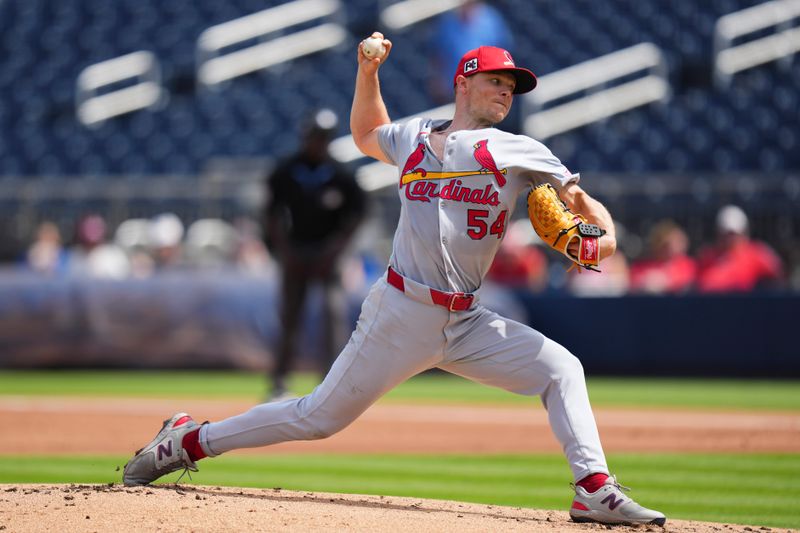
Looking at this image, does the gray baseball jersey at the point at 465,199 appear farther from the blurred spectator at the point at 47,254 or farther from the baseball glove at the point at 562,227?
the blurred spectator at the point at 47,254

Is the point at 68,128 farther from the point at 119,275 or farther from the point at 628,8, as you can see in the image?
the point at 628,8

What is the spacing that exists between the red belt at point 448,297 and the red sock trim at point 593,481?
0.76 meters

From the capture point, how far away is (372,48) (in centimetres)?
454

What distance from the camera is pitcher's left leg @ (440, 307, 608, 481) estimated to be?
14.0 feet

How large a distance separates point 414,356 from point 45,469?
2.71 metres

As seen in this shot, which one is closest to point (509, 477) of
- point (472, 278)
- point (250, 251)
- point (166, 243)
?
point (472, 278)

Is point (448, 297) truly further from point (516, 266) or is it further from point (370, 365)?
point (516, 266)

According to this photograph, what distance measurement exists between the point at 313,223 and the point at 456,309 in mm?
5199

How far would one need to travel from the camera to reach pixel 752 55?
53.1 ft

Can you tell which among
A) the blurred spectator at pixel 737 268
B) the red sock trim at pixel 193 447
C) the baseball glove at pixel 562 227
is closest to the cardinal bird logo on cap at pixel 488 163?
the baseball glove at pixel 562 227

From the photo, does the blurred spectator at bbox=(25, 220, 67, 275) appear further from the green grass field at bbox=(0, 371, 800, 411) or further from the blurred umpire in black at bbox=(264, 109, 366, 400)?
the blurred umpire in black at bbox=(264, 109, 366, 400)

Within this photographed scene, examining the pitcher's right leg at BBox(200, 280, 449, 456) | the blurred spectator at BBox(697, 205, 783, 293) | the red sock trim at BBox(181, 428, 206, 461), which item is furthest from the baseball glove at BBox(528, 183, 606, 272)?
the blurred spectator at BBox(697, 205, 783, 293)

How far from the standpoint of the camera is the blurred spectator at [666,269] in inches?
483

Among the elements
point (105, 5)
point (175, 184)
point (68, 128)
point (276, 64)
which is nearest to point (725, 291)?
point (175, 184)
